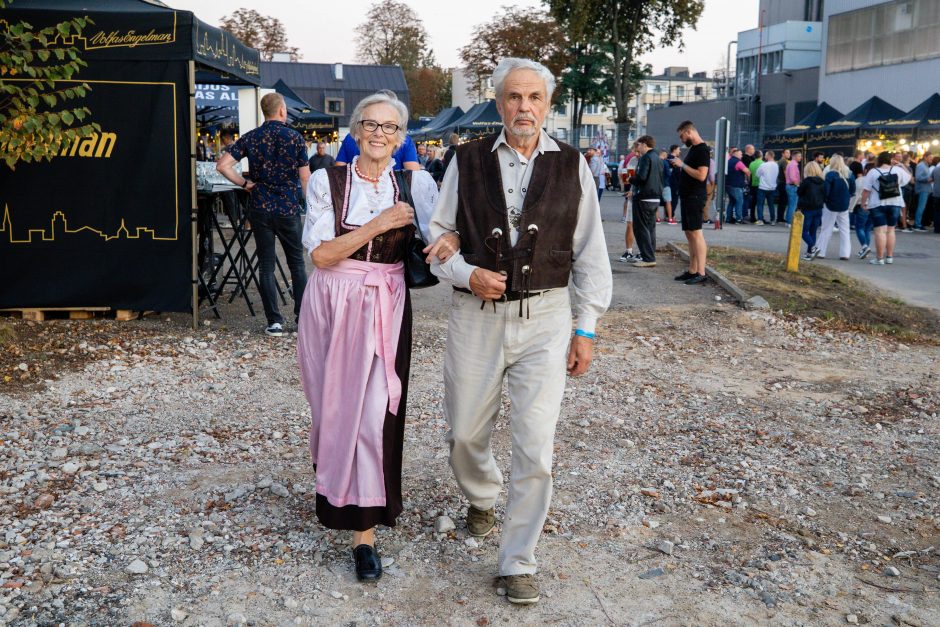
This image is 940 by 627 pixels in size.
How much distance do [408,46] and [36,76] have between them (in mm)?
67176

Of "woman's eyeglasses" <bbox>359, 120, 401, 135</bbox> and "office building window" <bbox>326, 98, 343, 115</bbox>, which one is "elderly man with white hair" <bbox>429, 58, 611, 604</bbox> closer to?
"woman's eyeglasses" <bbox>359, 120, 401, 135</bbox>

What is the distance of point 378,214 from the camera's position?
3898 millimetres

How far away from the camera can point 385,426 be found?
3832mm

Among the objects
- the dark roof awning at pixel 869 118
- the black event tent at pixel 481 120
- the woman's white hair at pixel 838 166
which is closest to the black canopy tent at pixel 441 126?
the black event tent at pixel 481 120

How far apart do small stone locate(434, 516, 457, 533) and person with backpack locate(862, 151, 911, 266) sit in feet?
40.5

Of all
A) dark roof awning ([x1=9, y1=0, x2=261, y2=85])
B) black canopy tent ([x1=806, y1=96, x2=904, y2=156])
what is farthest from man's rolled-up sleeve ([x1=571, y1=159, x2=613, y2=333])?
black canopy tent ([x1=806, y1=96, x2=904, y2=156])

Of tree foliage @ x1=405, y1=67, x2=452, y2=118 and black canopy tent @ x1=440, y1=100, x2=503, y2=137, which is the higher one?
tree foliage @ x1=405, y1=67, x2=452, y2=118

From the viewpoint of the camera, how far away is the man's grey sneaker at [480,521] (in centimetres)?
424

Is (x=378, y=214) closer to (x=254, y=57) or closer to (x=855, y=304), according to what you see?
(x=254, y=57)

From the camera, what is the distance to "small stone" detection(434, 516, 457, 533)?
171 inches

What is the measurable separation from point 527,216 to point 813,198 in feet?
43.0

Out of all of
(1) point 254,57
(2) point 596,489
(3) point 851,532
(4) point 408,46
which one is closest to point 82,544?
(2) point 596,489

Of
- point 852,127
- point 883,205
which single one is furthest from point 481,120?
point 883,205

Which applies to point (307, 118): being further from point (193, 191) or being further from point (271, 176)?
point (271, 176)
